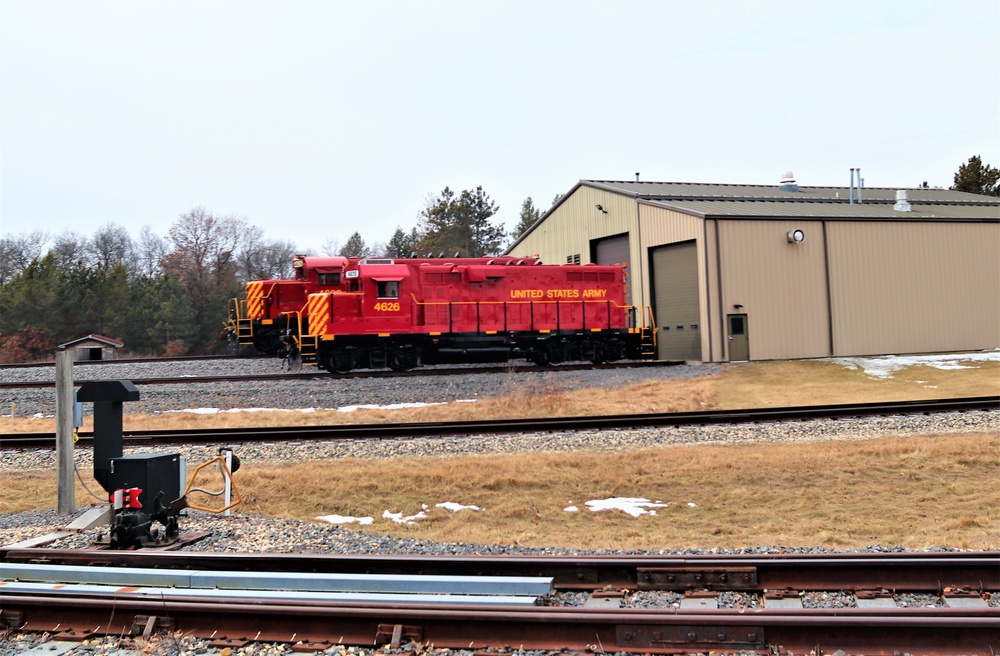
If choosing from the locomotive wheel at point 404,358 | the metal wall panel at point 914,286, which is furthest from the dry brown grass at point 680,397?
the locomotive wheel at point 404,358

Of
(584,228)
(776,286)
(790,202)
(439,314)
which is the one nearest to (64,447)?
(439,314)

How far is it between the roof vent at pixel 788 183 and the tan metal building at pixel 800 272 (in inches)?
144

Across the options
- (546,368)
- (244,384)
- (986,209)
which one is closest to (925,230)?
(986,209)

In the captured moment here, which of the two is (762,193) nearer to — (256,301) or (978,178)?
(256,301)

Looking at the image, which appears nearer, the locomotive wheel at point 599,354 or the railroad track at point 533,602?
the railroad track at point 533,602

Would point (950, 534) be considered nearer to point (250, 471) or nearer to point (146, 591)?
point (146, 591)

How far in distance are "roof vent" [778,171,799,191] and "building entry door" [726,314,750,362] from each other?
1250 cm

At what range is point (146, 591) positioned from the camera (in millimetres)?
5211

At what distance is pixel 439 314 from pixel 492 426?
11.2m

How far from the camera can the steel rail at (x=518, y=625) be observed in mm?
4066

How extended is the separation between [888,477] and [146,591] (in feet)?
27.5

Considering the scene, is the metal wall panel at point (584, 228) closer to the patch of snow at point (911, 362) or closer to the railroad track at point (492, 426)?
the patch of snow at point (911, 362)

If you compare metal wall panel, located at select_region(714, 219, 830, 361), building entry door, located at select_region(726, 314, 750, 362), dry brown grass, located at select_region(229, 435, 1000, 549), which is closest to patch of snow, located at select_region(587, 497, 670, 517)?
dry brown grass, located at select_region(229, 435, 1000, 549)

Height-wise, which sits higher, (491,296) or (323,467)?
(491,296)
